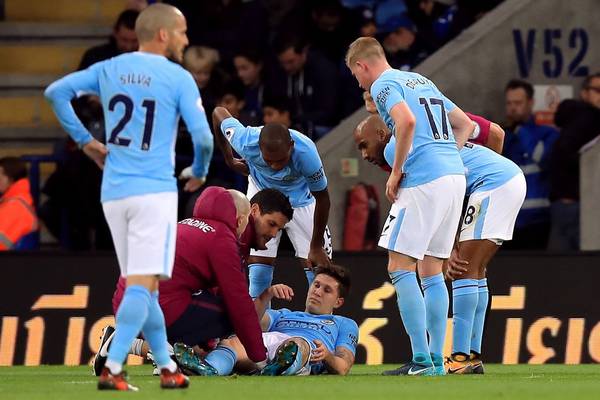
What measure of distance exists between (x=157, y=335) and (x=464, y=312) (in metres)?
2.85

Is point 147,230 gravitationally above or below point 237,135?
below

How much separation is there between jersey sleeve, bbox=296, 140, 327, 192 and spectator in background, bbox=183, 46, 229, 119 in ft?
15.6

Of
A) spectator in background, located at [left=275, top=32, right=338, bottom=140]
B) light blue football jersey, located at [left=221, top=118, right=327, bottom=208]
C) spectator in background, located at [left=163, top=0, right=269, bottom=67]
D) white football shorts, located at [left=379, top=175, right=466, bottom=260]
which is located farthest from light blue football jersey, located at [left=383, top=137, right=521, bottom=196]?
spectator in background, located at [left=163, top=0, right=269, bottom=67]

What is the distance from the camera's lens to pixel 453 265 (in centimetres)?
1116

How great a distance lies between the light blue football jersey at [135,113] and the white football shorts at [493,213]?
306cm

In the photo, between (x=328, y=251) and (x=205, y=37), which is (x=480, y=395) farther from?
(x=205, y=37)

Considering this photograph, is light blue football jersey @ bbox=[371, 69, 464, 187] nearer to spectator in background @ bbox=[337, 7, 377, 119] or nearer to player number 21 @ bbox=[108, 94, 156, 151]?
player number 21 @ bbox=[108, 94, 156, 151]

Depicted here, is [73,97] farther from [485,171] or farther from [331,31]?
[331,31]

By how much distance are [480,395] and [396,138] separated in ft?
6.60

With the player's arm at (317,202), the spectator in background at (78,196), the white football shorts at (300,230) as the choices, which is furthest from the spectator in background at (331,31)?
the player's arm at (317,202)

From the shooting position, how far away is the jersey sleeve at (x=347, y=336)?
11.1m

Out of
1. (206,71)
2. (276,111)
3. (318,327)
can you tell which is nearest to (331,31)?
(206,71)

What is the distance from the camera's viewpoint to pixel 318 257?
11.6m

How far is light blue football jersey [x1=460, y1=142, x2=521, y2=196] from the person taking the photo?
11.3 meters
